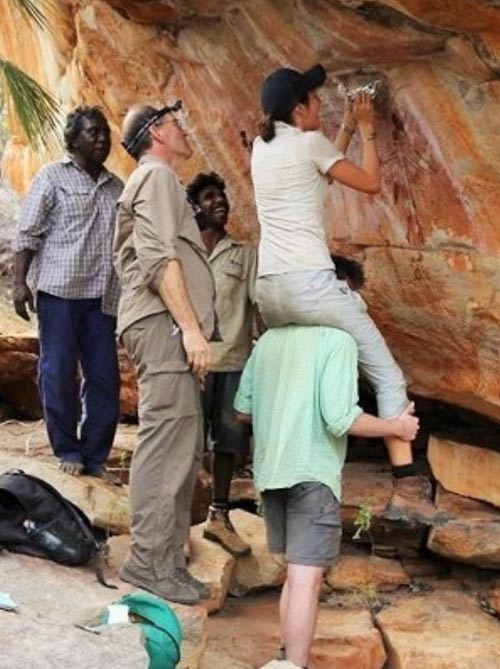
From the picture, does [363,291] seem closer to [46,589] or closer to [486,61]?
[486,61]

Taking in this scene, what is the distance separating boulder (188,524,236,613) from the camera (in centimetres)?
562

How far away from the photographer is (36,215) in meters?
6.06

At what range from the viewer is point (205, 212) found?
249 inches

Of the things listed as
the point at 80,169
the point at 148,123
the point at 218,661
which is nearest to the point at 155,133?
the point at 148,123

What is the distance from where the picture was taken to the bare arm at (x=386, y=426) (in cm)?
470

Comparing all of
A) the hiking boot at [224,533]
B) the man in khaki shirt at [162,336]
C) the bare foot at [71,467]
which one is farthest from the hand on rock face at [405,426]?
the bare foot at [71,467]

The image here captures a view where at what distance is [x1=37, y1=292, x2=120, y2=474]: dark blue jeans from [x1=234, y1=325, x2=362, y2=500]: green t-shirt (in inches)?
60.1

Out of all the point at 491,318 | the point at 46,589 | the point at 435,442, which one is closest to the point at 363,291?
the point at 491,318

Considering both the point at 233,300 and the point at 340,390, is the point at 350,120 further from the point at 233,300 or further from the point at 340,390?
the point at 340,390

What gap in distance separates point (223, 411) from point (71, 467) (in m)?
0.88

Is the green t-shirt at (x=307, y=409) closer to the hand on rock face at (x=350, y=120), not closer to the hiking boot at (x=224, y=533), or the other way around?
the hand on rock face at (x=350, y=120)

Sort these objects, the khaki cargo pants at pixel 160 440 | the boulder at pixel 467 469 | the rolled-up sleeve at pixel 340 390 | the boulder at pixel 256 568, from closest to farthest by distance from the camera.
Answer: the rolled-up sleeve at pixel 340 390
the khaki cargo pants at pixel 160 440
the boulder at pixel 256 568
the boulder at pixel 467 469

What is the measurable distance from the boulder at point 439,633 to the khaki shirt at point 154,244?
223 cm

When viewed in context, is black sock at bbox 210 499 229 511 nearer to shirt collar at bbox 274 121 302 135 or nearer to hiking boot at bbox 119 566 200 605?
hiking boot at bbox 119 566 200 605
